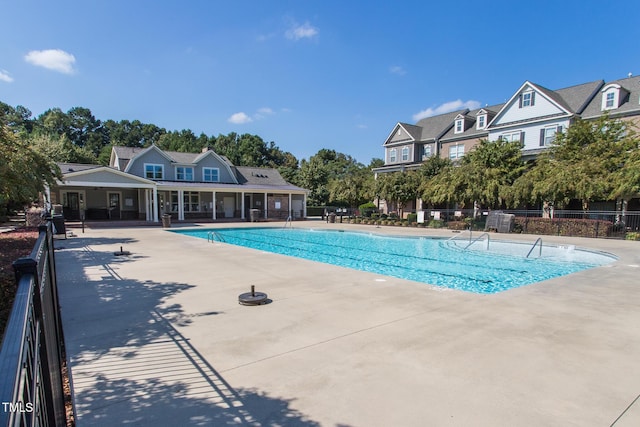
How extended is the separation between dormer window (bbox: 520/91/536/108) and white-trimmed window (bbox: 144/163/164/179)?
29.6m

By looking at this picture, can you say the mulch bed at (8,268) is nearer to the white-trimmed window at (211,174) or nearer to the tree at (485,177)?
the white-trimmed window at (211,174)

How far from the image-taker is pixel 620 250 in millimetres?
13266

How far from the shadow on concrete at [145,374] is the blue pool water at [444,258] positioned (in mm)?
6554

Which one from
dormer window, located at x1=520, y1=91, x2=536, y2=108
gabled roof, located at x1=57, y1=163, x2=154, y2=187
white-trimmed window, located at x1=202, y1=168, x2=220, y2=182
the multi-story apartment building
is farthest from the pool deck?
white-trimmed window, located at x1=202, y1=168, x2=220, y2=182

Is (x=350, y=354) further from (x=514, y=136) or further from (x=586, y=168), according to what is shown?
(x=514, y=136)

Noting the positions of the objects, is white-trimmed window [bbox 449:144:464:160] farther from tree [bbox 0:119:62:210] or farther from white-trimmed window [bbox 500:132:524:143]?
tree [bbox 0:119:62:210]

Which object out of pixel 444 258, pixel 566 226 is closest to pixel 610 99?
A: pixel 566 226

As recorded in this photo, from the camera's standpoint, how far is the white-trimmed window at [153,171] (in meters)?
28.8

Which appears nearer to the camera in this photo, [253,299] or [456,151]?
[253,299]

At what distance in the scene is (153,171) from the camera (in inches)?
1143

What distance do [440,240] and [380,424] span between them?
17.0m

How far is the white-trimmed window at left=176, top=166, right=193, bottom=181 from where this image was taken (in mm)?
30438

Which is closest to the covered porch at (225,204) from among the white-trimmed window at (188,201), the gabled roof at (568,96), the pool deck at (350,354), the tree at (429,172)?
the white-trimmed window at (188,201)

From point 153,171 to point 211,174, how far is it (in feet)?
15.8
